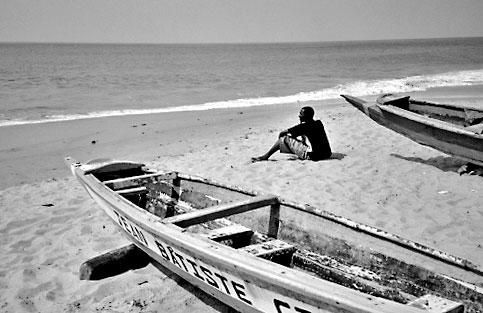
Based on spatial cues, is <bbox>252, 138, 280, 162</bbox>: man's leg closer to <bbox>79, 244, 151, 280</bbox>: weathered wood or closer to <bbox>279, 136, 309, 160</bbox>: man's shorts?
<bbox>279, 136, 309, 160</bbox>: man's shorts

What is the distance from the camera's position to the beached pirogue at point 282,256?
2.83 metres

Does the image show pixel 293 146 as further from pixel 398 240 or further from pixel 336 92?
pixel 336 92

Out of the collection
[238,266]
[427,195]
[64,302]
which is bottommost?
[64,302]

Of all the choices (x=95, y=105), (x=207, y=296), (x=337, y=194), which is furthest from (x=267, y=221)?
(x=95, y=105)

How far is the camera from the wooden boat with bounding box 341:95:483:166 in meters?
7.03

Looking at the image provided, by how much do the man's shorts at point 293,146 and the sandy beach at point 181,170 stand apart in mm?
191

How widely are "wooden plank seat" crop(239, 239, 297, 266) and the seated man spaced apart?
4.28m

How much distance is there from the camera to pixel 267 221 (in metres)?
4.79

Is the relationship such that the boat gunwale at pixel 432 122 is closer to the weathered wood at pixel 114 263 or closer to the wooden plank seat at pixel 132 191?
the wooden plank seat at pixel 132 191

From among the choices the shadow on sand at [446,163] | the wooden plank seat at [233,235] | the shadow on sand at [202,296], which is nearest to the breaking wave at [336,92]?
the shadow on sand at [446,163]

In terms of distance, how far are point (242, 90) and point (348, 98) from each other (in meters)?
14.4

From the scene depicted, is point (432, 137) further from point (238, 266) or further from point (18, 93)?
point (18, 93)

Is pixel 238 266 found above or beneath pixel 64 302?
above

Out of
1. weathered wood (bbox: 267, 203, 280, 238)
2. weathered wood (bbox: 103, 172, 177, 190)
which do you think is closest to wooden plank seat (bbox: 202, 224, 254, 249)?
weathered wood (bbox: 267, 203, 280, 238)
